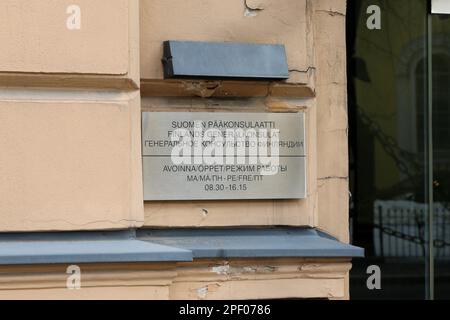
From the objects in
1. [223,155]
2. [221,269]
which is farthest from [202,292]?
[223,155]

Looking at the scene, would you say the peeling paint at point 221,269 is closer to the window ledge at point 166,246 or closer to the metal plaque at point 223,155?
the window ledge at point 166,246

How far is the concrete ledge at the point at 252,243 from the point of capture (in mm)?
6188

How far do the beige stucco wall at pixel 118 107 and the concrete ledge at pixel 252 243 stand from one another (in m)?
0.06

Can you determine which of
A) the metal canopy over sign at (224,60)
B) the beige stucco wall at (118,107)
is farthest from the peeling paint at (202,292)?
the metal canopy over sign at (224,60)

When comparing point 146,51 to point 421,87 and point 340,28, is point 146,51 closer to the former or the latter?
point 340,28

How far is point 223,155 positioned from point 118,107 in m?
0.70

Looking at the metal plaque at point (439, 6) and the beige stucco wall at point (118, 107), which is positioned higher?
the metal plaque at point (439, 6)

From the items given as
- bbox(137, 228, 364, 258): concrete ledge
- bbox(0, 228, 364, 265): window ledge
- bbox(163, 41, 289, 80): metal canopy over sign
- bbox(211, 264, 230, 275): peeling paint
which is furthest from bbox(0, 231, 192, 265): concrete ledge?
bbox(163, 41, 289, 80): metal canopy over sign

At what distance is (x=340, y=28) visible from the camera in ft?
22.2

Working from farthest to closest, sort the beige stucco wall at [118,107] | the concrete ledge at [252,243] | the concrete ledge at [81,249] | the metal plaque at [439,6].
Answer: the metal plaque at [439,6] → the concrete ledge at [252,243] → the beige stucco wall at [118,107] → the concrete ledge at [81,249]

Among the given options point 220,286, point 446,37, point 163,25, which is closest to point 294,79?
point 163,25

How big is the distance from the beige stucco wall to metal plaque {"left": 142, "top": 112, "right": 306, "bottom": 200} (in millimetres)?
62

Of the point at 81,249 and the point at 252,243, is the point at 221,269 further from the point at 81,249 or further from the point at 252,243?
the point at 81,249

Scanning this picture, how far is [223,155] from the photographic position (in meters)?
6.38
